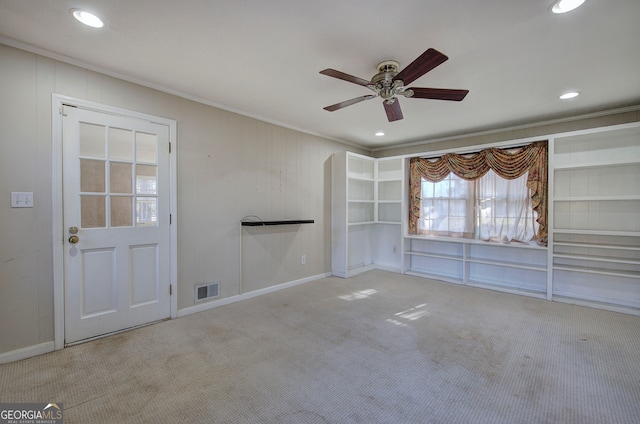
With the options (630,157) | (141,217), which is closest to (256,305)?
(141,217)

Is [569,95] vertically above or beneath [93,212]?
above

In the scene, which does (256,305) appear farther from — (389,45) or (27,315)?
(389,45)

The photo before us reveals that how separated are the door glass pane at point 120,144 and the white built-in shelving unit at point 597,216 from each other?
5087mm

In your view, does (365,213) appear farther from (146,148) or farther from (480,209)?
(146,148)

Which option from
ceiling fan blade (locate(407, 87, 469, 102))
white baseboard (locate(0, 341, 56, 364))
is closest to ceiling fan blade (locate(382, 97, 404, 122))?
ceiling fan blade (locate(407, 87, 469, 102))

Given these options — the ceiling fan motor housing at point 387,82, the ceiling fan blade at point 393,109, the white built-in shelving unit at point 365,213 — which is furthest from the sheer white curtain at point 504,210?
the ceiling fan motor housing at point 387,82

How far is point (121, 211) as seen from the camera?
274cm

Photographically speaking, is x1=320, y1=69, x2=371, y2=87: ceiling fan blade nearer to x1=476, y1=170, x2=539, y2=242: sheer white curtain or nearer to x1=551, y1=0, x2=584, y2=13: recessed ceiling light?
x1=551, y1=0, x2=584, y2=13: recessed ceiling light

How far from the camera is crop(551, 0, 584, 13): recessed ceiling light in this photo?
1.67 meters

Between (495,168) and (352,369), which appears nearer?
(352,369)

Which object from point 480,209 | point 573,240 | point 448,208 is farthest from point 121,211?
point 573,240

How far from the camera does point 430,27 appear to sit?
194 centimetres

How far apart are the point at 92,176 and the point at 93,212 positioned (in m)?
0.33

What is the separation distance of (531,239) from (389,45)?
3496 millimetres
